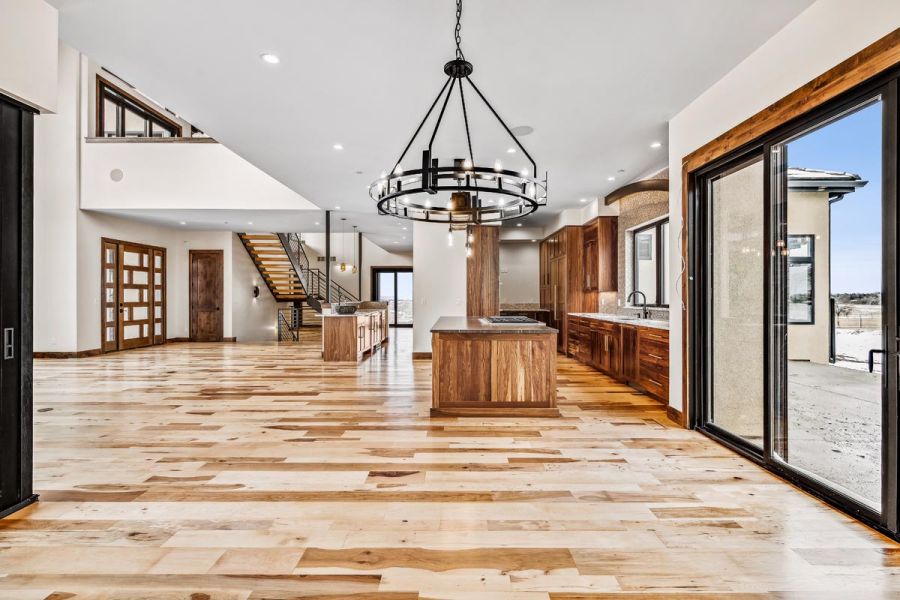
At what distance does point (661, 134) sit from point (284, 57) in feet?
12.7

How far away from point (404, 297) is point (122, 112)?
33.3 feet

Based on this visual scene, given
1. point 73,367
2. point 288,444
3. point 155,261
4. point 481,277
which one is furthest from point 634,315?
point 155,261

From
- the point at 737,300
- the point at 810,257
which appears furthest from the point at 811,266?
the point at 737,300

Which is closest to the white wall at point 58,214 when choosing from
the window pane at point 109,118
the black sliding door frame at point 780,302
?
the window pane at point 109,118

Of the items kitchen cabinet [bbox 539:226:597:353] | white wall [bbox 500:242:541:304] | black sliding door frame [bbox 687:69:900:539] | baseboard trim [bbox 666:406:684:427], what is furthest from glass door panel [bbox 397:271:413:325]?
black sliding door frame [bbox 687:69:900:539]

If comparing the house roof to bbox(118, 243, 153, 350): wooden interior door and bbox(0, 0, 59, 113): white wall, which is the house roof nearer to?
bbox(0, 0, 59, 113): white wall

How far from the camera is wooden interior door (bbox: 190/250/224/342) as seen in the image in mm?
11164

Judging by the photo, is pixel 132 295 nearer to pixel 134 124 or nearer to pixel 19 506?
pixel 134 124

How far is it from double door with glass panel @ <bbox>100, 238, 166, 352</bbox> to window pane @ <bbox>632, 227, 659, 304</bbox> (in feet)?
33.2

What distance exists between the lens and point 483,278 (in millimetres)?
8852

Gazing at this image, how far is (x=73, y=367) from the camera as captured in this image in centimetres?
714

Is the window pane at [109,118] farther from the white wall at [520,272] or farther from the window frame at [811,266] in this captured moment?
the window frame at [811,266]

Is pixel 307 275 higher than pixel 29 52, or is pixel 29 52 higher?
pixel 29 52

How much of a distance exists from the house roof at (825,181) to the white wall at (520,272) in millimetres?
8580
